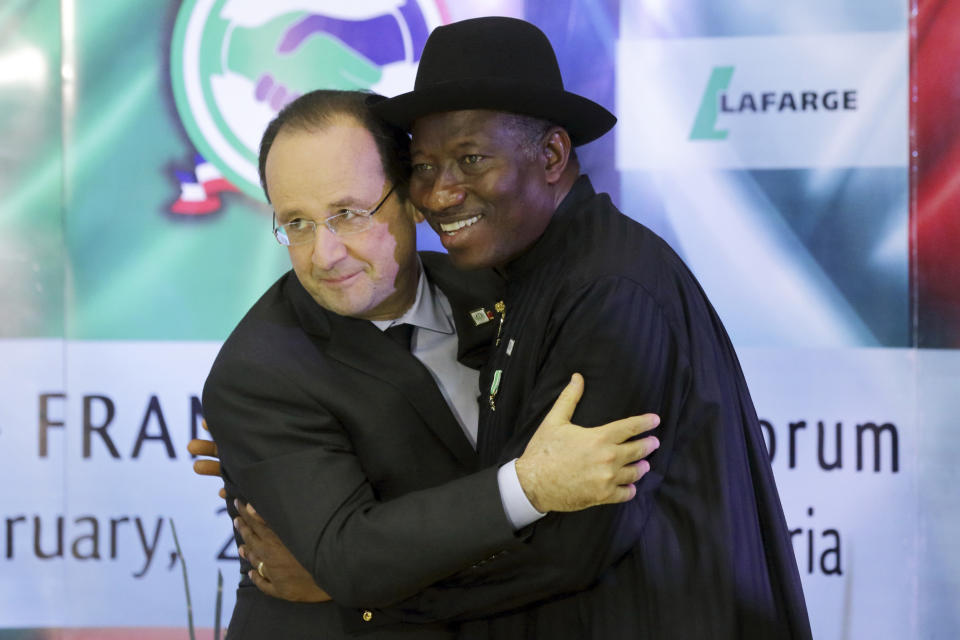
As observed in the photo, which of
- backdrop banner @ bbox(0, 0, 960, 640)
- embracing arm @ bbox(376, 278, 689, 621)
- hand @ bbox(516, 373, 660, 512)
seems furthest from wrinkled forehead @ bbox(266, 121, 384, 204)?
backdrop banner @ bbox(0, 0, 960, 640)

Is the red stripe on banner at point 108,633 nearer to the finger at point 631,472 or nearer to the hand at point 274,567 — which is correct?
the hand at point 274,567

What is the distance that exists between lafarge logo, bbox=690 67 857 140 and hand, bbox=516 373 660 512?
1.93m

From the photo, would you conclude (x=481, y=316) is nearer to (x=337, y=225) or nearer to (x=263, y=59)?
(x=337, y=225)

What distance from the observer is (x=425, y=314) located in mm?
2127

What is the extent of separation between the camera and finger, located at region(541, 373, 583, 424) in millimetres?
1630

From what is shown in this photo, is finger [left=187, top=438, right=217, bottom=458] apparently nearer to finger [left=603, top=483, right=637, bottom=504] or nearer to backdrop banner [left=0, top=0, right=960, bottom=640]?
backdrop banner [left=0, top=0, right=960, bottom=640]

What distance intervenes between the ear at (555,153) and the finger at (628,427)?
1.77 feet

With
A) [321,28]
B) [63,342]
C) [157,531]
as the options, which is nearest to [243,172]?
[321,28]

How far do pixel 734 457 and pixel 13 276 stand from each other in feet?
9.14

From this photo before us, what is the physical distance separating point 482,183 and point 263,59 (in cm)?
182

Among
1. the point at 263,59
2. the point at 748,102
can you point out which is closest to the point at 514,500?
the point at 748,102

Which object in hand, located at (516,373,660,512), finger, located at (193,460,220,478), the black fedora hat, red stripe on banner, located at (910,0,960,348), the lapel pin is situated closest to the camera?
hand, located at (516,373,660,512)

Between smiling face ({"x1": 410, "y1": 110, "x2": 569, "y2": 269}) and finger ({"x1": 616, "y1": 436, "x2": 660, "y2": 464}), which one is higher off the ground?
smiling face ({"x1": 410, "y1": 110, "x2": 569, "y2": 269})

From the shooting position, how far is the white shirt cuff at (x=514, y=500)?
1654 millimetres
